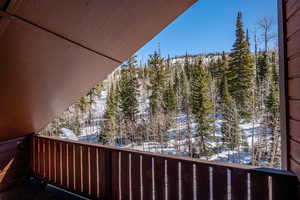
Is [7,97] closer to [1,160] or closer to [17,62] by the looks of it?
[17,62]

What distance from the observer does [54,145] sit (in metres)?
2.54

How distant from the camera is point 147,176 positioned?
1.76 m

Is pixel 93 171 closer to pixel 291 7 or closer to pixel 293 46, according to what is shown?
pixel 293 46

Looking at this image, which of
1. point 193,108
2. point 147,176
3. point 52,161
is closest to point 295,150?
point 147,176

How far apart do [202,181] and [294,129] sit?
33.1 inches

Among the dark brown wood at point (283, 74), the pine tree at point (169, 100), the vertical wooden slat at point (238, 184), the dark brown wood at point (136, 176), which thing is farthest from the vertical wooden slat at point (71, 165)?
the pine tree at point (169, 100)

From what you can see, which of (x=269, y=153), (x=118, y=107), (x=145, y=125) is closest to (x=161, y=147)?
(x=145, y=125)

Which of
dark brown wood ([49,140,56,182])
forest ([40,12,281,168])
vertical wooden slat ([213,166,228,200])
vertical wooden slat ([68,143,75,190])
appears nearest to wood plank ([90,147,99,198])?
vertical wooden slat ([68,143,75,190])

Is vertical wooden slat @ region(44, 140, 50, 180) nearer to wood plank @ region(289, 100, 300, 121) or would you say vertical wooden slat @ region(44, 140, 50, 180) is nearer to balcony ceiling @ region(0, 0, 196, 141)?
balcony ceiling @ region(0, 0, 196, 141)

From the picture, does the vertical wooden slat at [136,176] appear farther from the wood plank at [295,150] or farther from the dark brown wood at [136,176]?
the wood plank at [295,150]

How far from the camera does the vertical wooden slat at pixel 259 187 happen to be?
4.25ft

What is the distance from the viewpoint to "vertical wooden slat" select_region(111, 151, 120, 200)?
76.7 inches

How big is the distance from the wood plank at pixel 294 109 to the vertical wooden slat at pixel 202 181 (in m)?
0.78

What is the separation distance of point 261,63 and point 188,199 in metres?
11.3
